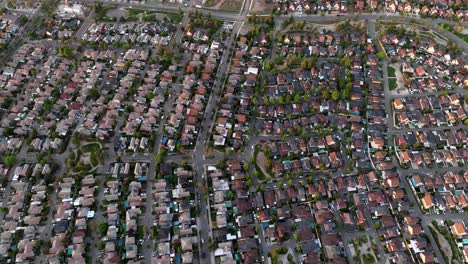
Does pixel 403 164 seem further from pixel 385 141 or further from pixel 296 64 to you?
pixel 296 64

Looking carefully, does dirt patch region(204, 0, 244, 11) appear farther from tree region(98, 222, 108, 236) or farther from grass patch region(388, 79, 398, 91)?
tree region(98, 222, 108, 236)

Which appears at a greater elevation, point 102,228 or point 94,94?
point 94,94

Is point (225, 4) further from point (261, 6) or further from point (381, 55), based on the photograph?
point (381, 55)

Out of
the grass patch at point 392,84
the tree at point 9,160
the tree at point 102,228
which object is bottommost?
the tree at point 102,228

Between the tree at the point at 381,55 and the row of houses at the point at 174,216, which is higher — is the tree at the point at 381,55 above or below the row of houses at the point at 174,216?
above

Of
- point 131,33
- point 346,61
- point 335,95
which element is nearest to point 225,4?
point 131,33

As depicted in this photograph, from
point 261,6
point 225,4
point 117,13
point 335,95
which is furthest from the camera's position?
point 225,4

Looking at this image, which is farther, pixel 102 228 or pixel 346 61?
pixel 346 61

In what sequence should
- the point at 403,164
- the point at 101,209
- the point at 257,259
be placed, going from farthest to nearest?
the point at 403,164, the point at 101,209, the point at 257,259

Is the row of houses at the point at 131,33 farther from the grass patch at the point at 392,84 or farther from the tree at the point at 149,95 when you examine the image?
the grass patch at the point at 392,84

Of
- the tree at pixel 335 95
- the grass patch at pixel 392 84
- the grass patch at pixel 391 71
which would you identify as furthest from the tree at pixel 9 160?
the grass patch at pixel 391 71

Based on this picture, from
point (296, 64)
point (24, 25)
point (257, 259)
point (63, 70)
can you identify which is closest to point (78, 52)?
point (63, 70)
